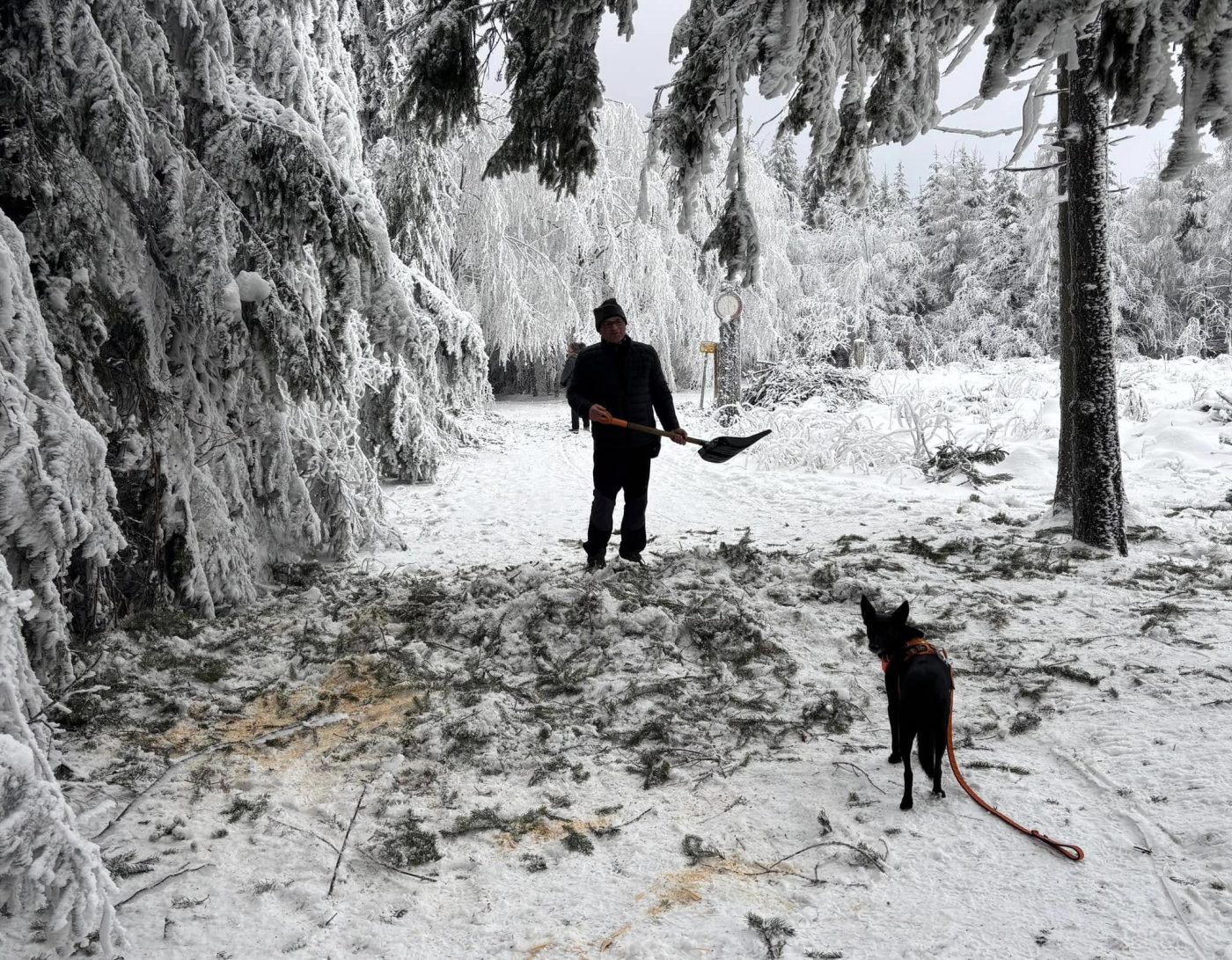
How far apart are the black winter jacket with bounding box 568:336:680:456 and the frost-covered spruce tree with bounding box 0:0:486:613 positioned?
108 cm

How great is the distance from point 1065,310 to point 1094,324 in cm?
37

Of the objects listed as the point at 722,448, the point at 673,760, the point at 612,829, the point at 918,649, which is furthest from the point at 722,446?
the point at 612,829

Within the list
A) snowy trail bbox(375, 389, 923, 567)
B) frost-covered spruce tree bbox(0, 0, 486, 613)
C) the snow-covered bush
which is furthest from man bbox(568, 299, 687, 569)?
the snow-covered bush

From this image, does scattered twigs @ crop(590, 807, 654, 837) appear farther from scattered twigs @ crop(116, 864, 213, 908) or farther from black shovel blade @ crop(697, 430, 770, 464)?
black shovel blade @ crop(697, 430, 770, 464)

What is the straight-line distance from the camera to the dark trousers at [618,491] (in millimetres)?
4863

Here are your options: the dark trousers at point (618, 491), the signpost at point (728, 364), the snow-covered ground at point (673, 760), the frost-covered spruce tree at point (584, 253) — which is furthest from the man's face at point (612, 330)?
the signpost at point (728, 364)

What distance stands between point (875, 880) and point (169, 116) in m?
4.35

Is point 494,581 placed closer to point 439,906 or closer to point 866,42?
point 439,906

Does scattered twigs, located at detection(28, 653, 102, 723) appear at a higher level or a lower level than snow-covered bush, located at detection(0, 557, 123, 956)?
lower

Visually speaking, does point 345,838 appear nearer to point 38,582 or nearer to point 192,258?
point 38,582

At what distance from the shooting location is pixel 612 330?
4750mm

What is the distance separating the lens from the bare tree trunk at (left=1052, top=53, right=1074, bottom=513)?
4.90m

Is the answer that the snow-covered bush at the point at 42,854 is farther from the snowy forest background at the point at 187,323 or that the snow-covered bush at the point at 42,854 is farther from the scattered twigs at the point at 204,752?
the scattered twigs at the point at 204,752

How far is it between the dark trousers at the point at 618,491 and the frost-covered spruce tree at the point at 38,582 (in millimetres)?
2698
